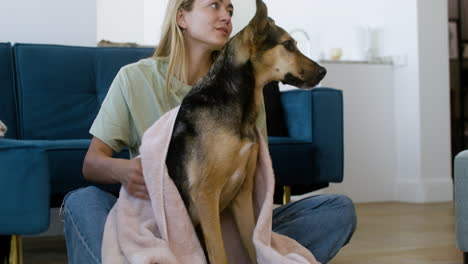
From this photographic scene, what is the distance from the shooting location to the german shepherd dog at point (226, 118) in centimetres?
113

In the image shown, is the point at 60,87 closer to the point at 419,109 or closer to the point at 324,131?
the point at 324,131

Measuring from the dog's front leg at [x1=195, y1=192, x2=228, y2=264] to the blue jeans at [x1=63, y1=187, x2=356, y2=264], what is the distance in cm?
33

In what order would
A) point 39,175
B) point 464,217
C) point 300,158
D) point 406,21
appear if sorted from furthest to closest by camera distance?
point 406,21, point 300,158, point 464,217, point 39,175

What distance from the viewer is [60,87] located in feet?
8.35

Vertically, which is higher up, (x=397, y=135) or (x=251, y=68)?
(x=251, y=68)

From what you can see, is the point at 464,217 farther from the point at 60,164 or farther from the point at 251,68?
the point at 60,164

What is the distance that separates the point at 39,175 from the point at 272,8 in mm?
3237

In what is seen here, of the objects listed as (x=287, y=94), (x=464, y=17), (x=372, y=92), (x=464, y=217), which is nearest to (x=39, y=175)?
(x=464, y=217)

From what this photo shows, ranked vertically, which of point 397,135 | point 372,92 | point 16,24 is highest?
point 16,24

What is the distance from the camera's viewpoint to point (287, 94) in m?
2.72

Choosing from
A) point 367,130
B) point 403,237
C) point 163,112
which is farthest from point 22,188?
point 367,130

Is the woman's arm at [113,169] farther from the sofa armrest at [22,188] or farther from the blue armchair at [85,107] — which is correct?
the blue armchair at [85,107]

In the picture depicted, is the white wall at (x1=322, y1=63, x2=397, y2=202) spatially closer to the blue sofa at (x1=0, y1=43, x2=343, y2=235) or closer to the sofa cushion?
the blue sofa at (x1=0, y1=43, x2=343, y2=235)

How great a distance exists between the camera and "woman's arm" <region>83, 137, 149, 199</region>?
4.08ft
